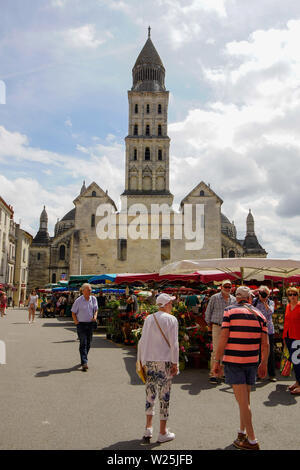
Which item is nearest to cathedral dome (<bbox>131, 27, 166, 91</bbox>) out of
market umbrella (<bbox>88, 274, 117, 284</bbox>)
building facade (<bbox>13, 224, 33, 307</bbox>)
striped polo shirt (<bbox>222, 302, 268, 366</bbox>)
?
building facade (<bbox>13, 224, 33, 307</bbox>)

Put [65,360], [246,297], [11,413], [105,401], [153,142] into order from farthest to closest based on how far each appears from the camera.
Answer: [153,142]
[65,360]
[105,401]
[11,413]
[246,297]

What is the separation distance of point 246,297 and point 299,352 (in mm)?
3146

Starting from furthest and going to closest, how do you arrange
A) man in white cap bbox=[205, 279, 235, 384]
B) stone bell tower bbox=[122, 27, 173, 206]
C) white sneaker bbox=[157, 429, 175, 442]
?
stone bell tower bbox=[122, 27, 173, 206], man in white cap bbox=[205, 279, 235, 384], white sneaker bbox=[157, 429, 175, 442]

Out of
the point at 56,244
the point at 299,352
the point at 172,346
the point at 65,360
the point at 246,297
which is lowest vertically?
the point at 65,360

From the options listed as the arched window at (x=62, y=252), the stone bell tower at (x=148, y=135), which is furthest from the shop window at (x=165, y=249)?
the arched window at (x=62, y=252)

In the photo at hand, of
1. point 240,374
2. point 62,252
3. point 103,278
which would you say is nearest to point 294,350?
point 240,374

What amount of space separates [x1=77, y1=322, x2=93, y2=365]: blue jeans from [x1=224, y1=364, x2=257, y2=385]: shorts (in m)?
4.85

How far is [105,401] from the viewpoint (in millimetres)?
5766

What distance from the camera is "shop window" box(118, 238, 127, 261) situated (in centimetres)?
4184

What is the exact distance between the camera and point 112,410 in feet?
17.4

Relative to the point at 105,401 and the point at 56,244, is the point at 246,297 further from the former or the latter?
the point at 56,244

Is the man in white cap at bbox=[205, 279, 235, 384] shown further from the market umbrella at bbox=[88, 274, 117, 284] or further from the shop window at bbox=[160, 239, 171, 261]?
the shop window at bbox=[160, 239, 171, 261]

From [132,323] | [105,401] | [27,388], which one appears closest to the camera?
[105,401]

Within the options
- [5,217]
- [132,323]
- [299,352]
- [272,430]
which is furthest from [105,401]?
[5,217]
